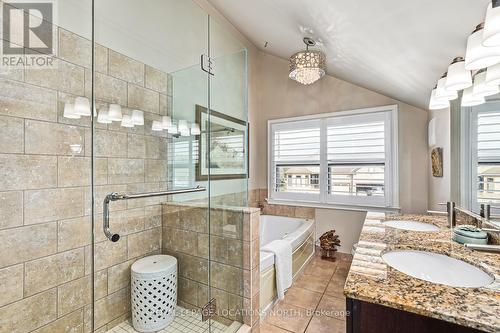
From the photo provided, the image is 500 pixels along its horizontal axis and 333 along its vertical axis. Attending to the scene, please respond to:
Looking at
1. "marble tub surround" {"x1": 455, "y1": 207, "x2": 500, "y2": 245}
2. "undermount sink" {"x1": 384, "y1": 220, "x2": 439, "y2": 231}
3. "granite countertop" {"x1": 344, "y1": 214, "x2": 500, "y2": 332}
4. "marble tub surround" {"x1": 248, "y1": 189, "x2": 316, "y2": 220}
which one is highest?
"marble tub surround" {"x1": 455, "y1": 207, "x2": 500, "y2": 245}

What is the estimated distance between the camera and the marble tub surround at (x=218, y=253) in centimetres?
169

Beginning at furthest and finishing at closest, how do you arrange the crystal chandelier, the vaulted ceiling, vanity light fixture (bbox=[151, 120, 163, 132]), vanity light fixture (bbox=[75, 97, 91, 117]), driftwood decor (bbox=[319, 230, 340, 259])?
1. driftwood decor (bbox=[319, 230, 340, 259])
2. the crystal chandelier
3. vanity light fixture (bbox=[151, 120, 163, 132])
4. vanity light fixture (bbox=[75, 97, 91, 117])
5. the vaulted ceiling

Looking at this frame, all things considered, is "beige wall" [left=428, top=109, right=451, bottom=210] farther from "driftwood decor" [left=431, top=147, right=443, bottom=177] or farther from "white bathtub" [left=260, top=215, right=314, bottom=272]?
"white bathtub" [left=260, top=215, right=314, bottom=272]

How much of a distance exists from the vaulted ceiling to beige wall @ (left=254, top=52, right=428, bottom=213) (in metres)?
0.19

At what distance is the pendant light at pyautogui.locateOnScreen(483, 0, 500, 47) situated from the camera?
2.37 feet

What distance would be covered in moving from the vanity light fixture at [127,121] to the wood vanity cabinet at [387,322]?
184cm

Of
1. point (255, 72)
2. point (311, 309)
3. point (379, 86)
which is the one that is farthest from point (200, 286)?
point (255, 72)

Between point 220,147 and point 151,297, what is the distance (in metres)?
1.35

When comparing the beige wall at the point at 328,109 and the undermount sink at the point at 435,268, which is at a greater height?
the beige wall at the point at 328,109

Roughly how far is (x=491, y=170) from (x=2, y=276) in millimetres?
2679

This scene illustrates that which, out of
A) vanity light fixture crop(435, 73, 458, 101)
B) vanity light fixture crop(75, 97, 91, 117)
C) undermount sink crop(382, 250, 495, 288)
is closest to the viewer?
undermount sink crop(382, 250, 495, 288)

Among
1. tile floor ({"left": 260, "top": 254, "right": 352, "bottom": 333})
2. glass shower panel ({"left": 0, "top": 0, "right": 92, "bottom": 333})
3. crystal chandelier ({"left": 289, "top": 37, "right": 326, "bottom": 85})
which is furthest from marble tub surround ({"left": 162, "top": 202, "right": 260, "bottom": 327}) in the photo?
crystal chandelier ({"left": 289, "top": 37, "right": 326, "bottom": 85})

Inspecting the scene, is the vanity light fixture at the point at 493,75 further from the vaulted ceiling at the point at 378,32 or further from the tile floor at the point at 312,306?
the tile floor at the point at 312,306
